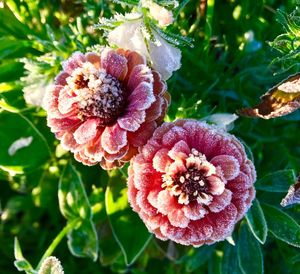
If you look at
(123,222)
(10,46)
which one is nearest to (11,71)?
(10,46)

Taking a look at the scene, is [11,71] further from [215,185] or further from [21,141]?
[215,185]

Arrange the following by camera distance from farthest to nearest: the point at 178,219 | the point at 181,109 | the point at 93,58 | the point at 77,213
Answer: the point at 77,213
the point at 181,109
the point at 93,58
the point at 178,219

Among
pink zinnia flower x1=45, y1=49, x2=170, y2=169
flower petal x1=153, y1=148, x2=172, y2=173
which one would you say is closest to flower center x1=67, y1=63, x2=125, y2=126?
pink zinnia flower x1=45, y1=49, x2=170, y2=169

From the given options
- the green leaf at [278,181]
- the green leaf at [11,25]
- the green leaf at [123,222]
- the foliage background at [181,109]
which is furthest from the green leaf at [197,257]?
the green leaf at [11,25]

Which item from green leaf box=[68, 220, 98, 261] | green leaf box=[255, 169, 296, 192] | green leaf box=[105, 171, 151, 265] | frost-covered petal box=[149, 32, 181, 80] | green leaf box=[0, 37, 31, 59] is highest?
frost-covered petal box=[149, 32, 181, 80]

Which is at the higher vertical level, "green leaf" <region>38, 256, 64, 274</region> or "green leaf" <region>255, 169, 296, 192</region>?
"green leaf" <region>38, 256, 64, 274</region>

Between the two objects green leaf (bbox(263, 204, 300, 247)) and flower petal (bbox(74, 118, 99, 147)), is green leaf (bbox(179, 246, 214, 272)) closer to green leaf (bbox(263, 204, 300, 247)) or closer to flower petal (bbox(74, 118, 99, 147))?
green leaf (bbox(263, 204, 300, 247))
